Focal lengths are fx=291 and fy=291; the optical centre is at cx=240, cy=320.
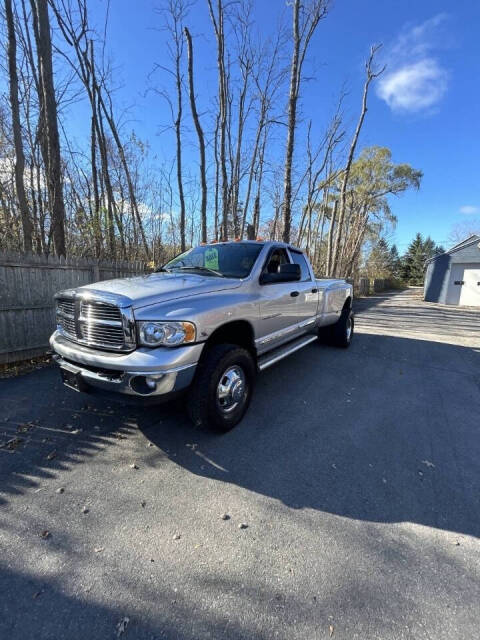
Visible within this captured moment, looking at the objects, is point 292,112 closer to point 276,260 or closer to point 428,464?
point 276,260

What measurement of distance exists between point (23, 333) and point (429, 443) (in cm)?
614

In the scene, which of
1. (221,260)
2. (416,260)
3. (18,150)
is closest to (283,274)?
(221,260)

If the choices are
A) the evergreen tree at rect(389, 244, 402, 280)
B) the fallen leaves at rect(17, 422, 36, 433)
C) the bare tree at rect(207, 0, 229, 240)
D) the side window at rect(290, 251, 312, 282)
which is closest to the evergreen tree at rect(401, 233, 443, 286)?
the evergreen tree at rect(389, 244, 402, 280)

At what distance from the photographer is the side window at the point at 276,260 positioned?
13.2 feet

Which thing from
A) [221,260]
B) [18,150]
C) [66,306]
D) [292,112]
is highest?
[292,112]

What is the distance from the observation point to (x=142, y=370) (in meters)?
2.29

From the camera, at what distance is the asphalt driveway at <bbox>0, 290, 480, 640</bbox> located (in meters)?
1.45

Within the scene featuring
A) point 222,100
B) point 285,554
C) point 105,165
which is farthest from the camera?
point 222,100

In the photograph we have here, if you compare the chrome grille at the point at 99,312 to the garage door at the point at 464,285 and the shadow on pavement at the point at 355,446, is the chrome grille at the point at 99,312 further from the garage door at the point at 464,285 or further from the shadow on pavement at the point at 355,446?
the garage door at the point at 464,285

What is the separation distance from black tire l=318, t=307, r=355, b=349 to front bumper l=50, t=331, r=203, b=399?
4.53 m

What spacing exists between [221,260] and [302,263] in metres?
1.79

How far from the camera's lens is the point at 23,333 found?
16.6 feet

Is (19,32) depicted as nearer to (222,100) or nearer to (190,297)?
(222,100)

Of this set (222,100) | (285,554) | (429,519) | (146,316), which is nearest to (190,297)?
(146,316)
